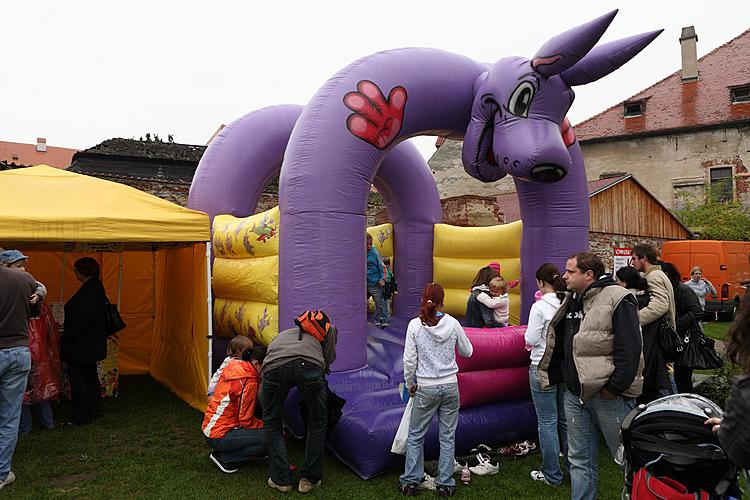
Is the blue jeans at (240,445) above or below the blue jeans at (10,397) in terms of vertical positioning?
below

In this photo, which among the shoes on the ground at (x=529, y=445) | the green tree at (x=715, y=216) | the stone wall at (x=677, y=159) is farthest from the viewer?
the stone wall at (x=677, y=159)

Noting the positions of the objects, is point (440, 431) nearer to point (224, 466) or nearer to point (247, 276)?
point (224, 466)

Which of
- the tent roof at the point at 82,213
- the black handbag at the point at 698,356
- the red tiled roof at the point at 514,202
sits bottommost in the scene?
the black handbag at the point at 698,356

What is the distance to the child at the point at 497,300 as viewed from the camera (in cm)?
441

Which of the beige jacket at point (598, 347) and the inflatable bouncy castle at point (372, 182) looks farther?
the inflatable bouncy castle at point (372, 182)

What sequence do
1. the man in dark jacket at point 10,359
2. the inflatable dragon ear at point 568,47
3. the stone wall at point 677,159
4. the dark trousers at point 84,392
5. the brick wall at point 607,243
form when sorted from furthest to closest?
the stone wall at point 677,159
the brick wall at point 607,243
the dark trousers at point 84,392
the inflatable dragon ear at point 568,47
the man in dark jacket at point 10,359

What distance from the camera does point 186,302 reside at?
5.59 meters

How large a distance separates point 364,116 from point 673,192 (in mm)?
19645

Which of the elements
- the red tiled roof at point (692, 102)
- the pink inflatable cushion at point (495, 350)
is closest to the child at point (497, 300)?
the pink inflatable cushion at point (495, 350)

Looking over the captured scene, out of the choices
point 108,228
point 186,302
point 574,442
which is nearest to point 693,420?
point 574,442

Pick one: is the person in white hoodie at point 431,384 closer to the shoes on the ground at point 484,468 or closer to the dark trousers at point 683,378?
the shoes on the ground at point 484,468

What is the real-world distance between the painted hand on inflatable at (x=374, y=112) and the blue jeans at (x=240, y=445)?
249cm

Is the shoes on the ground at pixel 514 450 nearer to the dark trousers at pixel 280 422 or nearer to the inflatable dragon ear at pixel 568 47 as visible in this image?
the dark trousers at pixel 280 422

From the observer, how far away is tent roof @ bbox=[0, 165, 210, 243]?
431cm
